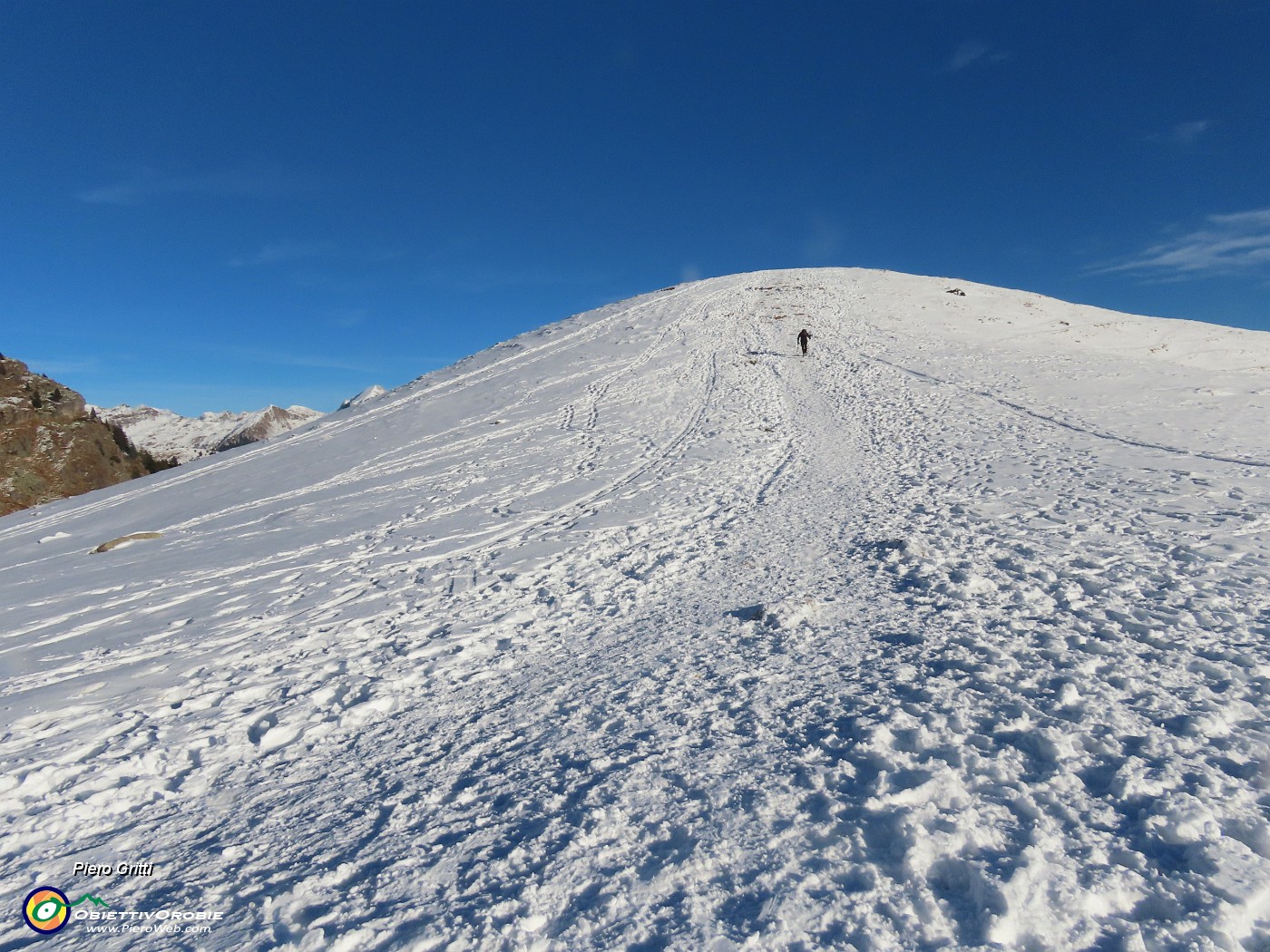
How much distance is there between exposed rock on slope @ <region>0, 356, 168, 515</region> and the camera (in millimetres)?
26703

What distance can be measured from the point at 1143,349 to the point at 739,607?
100 feet

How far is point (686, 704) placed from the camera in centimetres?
612

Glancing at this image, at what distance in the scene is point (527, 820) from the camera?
4672 mm

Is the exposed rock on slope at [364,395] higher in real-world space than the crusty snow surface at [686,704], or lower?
higher

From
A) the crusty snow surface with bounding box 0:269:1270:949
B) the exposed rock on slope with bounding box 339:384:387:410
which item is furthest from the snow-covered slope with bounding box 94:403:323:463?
the crusty snow surface with bounding box 0:269:1270:949

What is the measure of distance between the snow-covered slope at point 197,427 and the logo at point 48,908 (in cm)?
5234

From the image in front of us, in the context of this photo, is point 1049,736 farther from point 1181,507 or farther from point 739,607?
point 1181,507

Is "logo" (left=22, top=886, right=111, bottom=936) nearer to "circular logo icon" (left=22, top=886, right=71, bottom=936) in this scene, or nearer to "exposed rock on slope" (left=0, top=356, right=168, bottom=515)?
"circular logo icon" (left=22, top=886, right=71, bottom=936)

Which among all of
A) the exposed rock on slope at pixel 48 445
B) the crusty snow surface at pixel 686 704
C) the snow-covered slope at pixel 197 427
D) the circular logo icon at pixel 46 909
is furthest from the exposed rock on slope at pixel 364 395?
the circular logo icon at pixel 46 909

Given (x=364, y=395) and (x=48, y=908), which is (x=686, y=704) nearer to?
(x=48, y=908)

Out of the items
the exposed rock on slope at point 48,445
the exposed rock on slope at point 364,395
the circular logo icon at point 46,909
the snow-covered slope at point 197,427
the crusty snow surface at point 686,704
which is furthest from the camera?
the snow-covered slope at point 197,427

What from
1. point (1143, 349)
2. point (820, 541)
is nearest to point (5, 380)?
point (820, 541)

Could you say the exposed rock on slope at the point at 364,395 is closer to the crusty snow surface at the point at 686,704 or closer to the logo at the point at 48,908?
the crusty snow surface at the point at 686,704

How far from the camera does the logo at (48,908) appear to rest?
4.08m
